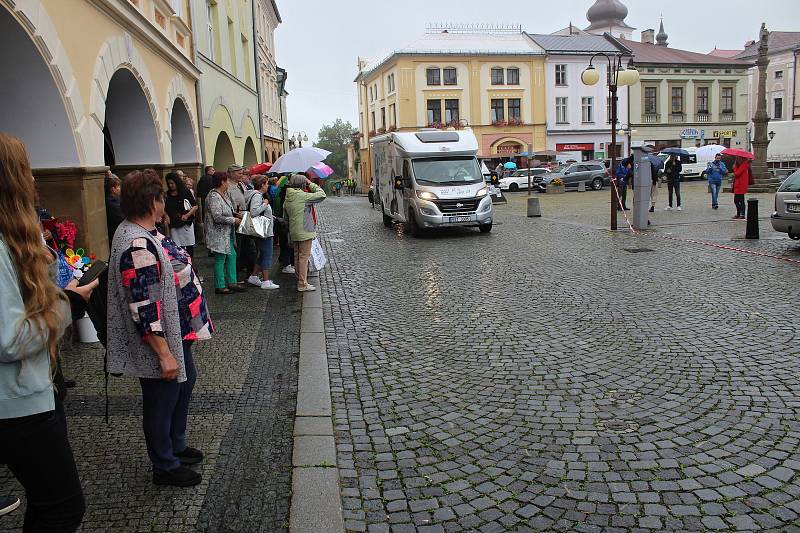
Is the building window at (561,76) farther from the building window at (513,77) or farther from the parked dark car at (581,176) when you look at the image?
the parked dark car at (581,176)

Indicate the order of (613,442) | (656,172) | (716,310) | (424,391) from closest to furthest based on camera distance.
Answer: (613,442), (424,391), (716,310), (656,172)

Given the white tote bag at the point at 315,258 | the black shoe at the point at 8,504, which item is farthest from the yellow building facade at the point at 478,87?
the black shoe at the point at 8,504

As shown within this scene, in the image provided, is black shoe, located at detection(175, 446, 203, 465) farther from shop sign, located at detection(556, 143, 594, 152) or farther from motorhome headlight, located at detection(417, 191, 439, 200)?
shop sign, located at detection(556, 143, 594, 152)

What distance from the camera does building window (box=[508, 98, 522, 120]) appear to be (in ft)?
182

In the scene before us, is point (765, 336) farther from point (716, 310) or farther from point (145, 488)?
point (145, 488)

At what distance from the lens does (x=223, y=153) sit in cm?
2123

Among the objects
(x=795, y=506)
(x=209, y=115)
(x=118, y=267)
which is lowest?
(x=795, y=506)

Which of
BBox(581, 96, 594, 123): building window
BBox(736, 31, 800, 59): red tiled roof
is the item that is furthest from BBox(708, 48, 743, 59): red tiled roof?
BBox(581, 96, 594, 123): building window

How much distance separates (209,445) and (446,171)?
13.7 metres

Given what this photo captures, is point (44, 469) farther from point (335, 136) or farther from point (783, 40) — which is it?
point (335, 136)

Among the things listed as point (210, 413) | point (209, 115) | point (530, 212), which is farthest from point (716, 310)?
point (530, 212)

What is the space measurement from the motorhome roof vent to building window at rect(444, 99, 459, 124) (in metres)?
37.6

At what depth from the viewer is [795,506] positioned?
11.2 feet

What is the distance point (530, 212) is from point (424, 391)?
18000 millimetres
